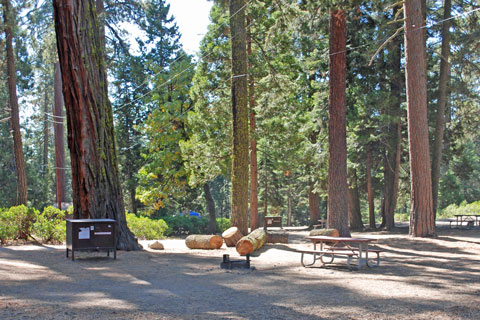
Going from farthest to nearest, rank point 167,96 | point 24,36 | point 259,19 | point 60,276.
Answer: point 167,96
point 24,36
point 259,19
point 60,276

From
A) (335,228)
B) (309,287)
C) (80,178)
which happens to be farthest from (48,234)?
(309,287)

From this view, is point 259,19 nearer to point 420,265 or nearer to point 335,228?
point 335,228

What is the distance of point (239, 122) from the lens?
17062mm

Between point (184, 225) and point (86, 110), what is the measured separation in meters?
19.0

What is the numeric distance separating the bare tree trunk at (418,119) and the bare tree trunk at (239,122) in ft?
19.4

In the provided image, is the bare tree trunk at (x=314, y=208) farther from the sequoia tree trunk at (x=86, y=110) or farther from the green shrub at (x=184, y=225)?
the sequoia tree trunk at (x=86, y=110)

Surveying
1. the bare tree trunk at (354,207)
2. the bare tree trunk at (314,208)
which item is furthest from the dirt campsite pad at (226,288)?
the bare tree trunk at (314,208)

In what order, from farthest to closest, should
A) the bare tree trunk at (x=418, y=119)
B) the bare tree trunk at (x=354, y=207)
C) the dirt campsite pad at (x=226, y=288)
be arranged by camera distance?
the bare tree trunk at (x=354, y=207)
the bare tree trunk at (x=418, y=119)
the dirt campsite pad at (x=226, y=288)

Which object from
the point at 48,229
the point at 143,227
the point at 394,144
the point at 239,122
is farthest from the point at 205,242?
the point at 394,144

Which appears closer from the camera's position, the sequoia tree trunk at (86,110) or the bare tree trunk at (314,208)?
the sequoia tree trunk at (86,110)

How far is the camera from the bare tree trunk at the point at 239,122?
1667cm

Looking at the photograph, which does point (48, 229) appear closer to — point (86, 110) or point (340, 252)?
point (86, 110)

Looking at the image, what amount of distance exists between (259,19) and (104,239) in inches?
530

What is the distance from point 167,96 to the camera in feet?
95.2
